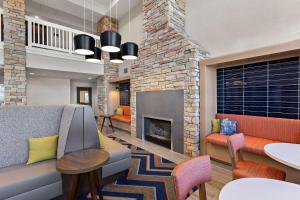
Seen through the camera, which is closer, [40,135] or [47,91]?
[40,135]

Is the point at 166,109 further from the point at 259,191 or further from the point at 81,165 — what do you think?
the point at 259,191

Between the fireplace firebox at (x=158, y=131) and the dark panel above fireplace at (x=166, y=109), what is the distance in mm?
118

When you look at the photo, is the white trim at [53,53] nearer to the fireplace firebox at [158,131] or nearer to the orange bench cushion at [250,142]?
the fireplace firebox at [158,131]

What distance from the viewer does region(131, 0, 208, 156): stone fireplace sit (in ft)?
10.4

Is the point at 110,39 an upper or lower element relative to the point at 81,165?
upper

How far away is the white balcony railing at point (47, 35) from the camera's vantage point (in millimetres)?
4535

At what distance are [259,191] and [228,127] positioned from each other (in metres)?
2.25

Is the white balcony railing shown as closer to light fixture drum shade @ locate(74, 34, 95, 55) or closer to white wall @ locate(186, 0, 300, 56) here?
light fixture drum shade @ locate(74, 34, 95, 55)

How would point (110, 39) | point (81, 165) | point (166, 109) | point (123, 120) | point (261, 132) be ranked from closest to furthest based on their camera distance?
point (81, 165) → point (110, 39) → point (261, 132) → point (166, 109) → point (123, 120)

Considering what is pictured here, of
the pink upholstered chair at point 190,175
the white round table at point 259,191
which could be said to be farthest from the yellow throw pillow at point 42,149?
the white round table at point 259,191

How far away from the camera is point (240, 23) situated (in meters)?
2.97

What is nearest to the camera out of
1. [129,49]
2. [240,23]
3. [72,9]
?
[129,49]

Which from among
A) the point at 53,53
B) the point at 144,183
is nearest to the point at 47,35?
the point at 53,53

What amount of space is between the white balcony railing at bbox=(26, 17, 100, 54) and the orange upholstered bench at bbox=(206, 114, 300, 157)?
17.4 ft
